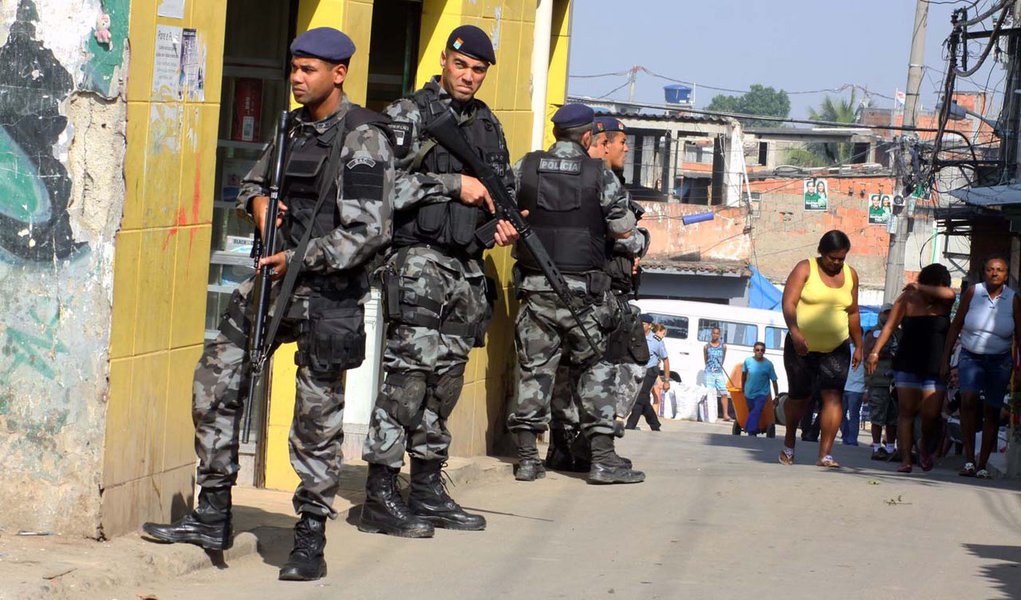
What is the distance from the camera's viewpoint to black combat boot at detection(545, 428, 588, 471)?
28.6ft

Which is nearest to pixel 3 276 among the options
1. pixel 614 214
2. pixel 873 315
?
pixel 614 214

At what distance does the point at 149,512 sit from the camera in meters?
5.26

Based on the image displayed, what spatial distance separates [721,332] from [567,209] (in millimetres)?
23122

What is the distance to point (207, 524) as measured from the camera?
5172mm

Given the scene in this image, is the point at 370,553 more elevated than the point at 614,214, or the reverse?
the point at 614,214

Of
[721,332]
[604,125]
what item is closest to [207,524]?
[604,125]

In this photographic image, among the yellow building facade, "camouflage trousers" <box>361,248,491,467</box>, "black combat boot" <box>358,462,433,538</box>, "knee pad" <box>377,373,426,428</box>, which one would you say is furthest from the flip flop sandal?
"knee pad" <box>377,373,426,428</box>

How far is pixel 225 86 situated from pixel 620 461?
3118mm

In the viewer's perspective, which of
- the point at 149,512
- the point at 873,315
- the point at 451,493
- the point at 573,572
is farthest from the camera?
the point at 873,315

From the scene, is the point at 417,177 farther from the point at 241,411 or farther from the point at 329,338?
the point at 241,411

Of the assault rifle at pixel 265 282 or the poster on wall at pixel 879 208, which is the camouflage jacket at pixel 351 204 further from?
the poster on wall at pixel 879 208

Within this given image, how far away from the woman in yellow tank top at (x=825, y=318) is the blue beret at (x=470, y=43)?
4.10 metres

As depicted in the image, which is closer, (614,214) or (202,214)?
(202,214)

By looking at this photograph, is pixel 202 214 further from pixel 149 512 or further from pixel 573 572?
pixel 573 572
